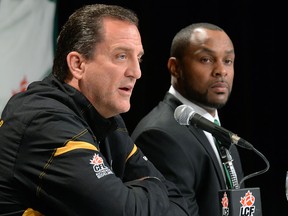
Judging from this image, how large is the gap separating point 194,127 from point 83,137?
1039 millimetres

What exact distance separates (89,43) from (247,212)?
2.41 feet

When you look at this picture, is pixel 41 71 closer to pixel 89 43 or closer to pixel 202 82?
pixel 202 82

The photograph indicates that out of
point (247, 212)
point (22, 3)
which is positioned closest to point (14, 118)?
point (247, 212)

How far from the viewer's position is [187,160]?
96.9 inches

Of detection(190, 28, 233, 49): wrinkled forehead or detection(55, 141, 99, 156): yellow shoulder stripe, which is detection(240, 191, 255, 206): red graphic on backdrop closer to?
detection(55, 141, 99, 156): yellow shoulder stripe

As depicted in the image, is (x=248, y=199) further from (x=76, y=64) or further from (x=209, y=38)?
(x=209, y=38)

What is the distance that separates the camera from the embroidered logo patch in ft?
5.33

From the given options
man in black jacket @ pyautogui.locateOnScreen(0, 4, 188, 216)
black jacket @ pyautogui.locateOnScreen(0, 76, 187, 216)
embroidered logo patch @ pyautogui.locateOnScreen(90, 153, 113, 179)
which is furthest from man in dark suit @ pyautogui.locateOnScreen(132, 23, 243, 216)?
embroidered logo patch @ pyautogui.locateOnScreen(90, 153, 113, 179)

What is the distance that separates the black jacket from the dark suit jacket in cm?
58

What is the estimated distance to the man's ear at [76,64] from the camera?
1.89 m

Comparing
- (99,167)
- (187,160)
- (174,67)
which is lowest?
(187,160)

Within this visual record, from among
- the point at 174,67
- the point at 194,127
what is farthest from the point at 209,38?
the point at 194,127

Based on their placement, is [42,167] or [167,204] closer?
[42,167]

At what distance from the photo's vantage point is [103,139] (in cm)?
199
